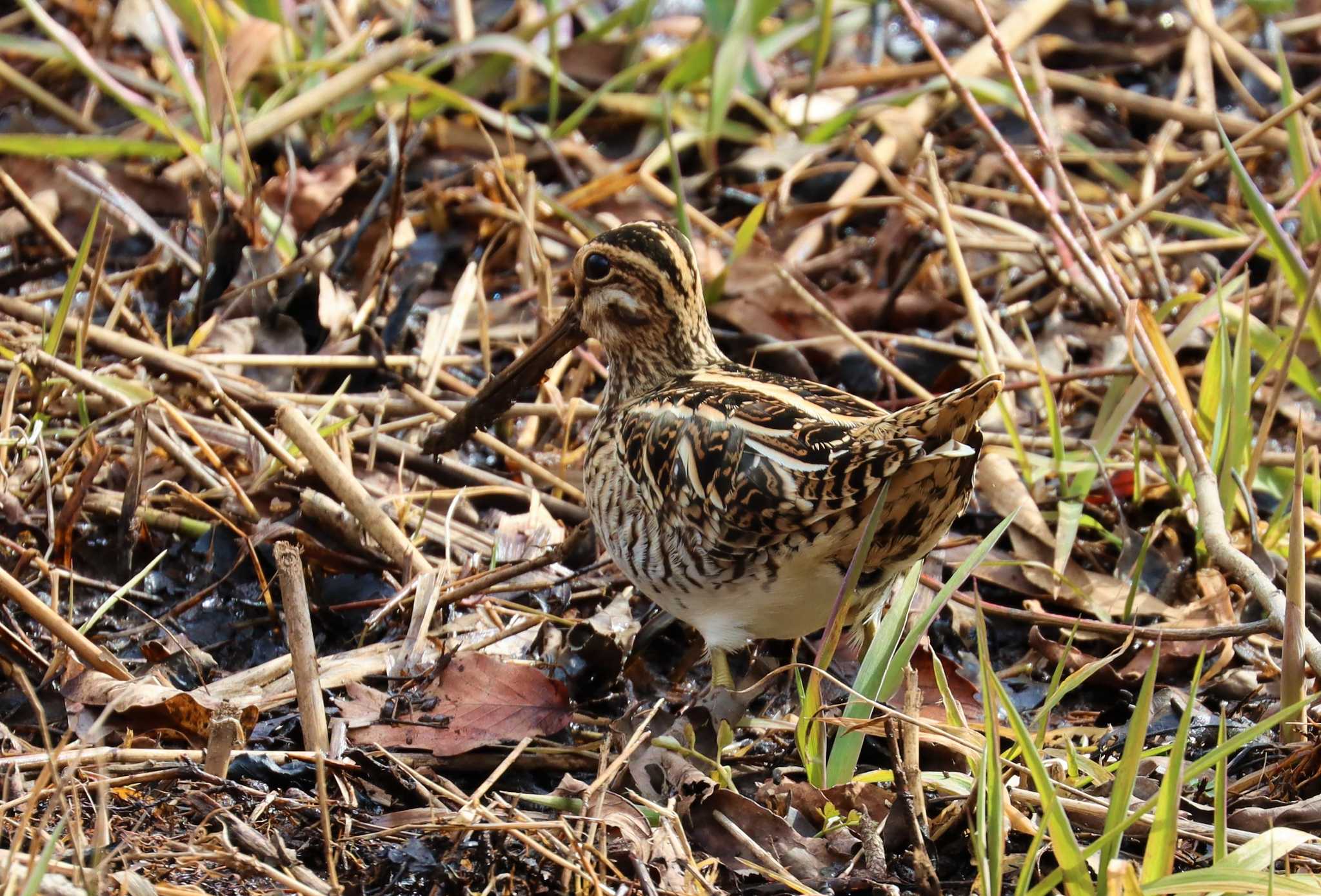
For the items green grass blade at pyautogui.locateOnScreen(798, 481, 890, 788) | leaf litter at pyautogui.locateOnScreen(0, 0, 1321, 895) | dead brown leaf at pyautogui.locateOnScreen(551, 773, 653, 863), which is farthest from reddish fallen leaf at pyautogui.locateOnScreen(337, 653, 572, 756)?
green grass blade at pyautogui.locateOnScreen(798, 481, 890, 788)

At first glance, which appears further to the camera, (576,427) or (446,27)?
(446,27)

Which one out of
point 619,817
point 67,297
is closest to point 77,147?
point 67,297

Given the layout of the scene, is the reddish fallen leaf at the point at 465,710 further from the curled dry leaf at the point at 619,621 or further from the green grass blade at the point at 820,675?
the green grass blade at the point at 820,675

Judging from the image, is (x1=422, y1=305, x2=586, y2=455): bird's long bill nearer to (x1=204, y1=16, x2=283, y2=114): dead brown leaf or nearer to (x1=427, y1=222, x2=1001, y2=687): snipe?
(x1=427, y1=222, x2=1001, y2=687): snipe

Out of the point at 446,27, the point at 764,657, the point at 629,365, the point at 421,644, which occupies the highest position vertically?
the point at 446,27

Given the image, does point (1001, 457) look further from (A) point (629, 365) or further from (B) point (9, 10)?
(B) point (9, 10)

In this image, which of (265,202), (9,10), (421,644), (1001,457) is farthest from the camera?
(9,10)

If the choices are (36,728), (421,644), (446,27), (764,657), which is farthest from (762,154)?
(36,728)
